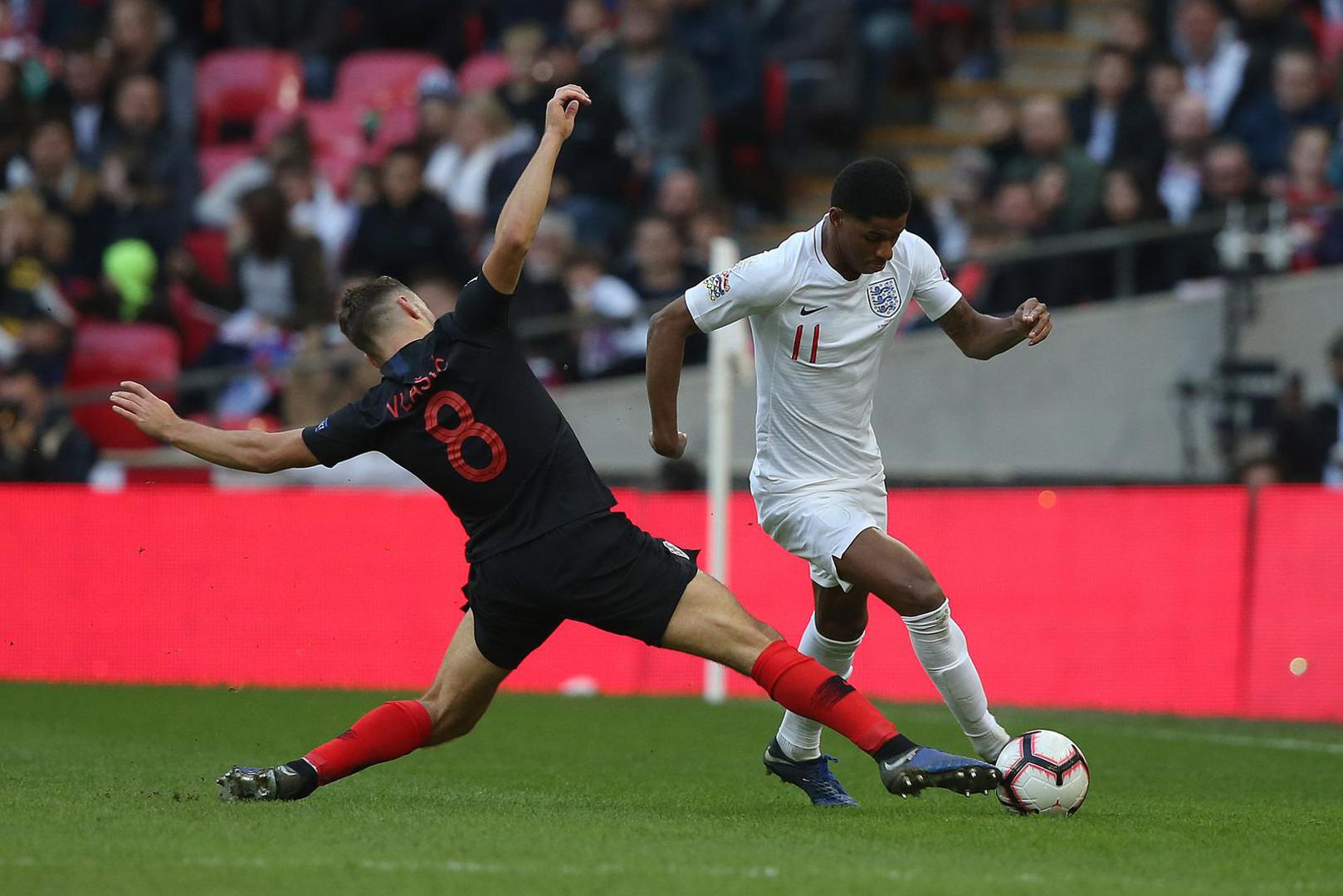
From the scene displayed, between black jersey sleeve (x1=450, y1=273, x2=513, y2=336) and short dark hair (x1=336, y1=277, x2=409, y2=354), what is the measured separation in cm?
33

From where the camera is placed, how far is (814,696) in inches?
270

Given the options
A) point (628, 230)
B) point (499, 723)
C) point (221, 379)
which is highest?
point (628, 230)

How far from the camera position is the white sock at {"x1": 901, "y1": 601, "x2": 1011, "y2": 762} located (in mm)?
7270

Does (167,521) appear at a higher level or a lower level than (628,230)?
lower

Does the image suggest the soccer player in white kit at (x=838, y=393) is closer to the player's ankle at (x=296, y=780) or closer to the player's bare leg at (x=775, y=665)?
the player's bare leg at (x=775, y=665)

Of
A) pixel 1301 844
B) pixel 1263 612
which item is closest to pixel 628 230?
pixel 1263 612

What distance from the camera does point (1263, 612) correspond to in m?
12.3

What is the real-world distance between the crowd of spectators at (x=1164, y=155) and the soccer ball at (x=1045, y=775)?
27.7 ft

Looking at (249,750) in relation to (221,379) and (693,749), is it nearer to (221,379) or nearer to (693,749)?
(693,749)

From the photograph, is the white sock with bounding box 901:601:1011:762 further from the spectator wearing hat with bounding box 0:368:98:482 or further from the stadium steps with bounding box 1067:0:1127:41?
the stadium steps with bounding box 1067:0:1127:41

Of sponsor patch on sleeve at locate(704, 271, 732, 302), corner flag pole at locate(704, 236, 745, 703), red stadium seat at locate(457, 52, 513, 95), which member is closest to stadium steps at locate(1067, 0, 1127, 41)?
red stadium seat at locate(457, 52, 513, 95)

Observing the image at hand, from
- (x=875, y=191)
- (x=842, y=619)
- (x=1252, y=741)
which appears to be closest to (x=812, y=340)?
(x=875, y=191)

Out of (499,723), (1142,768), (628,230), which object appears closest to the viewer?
(1142,768)

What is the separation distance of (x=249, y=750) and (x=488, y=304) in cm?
350
